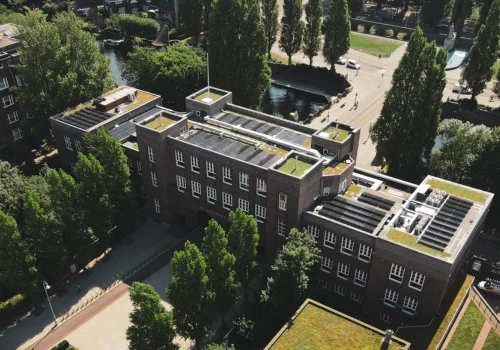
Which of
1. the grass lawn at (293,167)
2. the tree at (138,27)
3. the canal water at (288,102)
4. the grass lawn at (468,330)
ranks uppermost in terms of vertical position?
the grass lawn at (293,167)

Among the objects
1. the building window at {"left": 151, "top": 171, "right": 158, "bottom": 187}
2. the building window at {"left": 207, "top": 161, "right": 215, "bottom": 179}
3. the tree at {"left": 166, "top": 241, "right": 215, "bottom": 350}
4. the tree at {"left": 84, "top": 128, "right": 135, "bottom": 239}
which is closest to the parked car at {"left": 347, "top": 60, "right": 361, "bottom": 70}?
the building window at {"left": 151, "top": 171, "right": 158, "bottom": 187}

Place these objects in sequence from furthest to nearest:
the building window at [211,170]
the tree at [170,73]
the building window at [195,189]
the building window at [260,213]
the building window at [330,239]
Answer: the tree at [170,73] < the building window at [195,189] < the building window at [211,170] < the building window at [260,213] < the building window at [330,239]

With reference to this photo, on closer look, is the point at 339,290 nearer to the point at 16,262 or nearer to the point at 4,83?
the point at 16,262

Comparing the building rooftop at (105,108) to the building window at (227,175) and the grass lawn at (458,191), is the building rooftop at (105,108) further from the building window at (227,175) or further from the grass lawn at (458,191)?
the grass lawn at (458,191)

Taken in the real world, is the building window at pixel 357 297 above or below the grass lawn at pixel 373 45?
below

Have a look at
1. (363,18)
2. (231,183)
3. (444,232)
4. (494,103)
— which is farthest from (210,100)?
(363,18)

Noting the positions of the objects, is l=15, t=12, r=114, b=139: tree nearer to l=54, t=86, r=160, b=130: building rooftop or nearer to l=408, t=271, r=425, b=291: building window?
l=54, t=86, r=160, b=130: building rooftop

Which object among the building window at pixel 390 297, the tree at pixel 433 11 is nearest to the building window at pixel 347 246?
the building window at pixel 390 297
